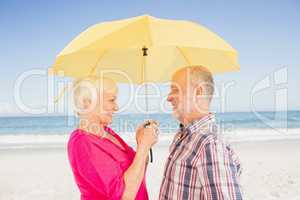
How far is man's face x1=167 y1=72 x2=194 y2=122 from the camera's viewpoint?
6.47 feet

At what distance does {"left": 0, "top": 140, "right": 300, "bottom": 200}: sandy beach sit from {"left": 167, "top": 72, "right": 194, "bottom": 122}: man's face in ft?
11.4

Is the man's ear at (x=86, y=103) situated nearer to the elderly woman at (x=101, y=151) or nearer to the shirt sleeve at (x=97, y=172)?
the elderly woman at (x=101, y=151)

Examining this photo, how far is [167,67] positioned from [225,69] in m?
0.54

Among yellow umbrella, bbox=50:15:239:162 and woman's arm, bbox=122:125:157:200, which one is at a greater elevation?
yellow umbrella, bbox=50:15:239:162

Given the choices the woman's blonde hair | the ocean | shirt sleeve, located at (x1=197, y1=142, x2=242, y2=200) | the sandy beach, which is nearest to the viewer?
shirt sleeve, located at (x1=197, y1=142, x2=242, y2=200)

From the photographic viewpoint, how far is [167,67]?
3043mm

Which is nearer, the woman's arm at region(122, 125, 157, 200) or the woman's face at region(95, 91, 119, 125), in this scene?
the woman's arm at region(122, 125, 157, 200)

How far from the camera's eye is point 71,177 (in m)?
6.76

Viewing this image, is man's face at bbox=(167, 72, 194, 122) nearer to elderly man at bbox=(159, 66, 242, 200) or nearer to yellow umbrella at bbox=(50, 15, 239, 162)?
elderly man at bbox=(159, 66, 242, 200)

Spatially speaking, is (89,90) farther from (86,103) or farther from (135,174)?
(135,174)

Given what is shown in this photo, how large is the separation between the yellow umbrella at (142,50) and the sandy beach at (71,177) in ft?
9.18

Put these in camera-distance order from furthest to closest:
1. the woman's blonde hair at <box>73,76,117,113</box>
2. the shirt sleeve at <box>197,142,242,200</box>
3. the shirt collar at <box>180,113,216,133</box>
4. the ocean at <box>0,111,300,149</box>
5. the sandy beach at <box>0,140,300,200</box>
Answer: the ocean at <box>0,111,300,149</box> < the sandy beach at <box>0,140,300,200</box> < the woman's blonde hair at <box>73,76,117,113</box> < the shirt collar at <box>180,113,216,133</box> < the shirt sleeve at <box>197,142,242,200</box>

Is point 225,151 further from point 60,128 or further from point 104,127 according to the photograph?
point 60,128

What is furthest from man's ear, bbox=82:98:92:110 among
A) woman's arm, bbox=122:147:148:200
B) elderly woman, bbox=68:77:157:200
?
woman's arm, bbox=122:147:148:200
